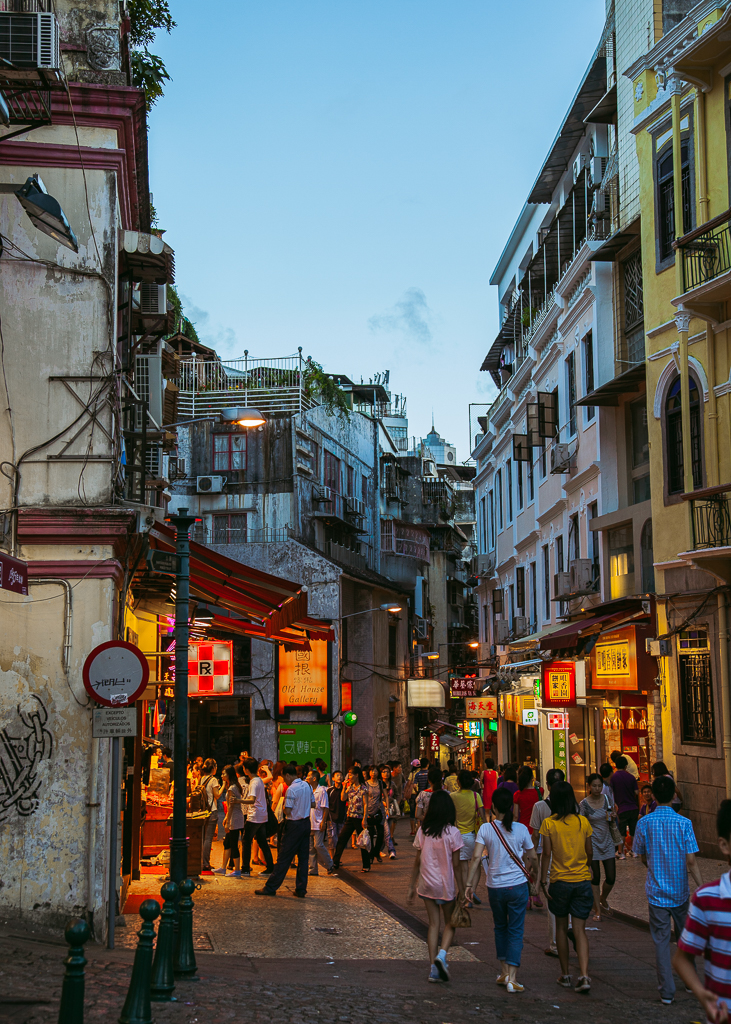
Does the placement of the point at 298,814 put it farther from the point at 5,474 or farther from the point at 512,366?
the point at 512,366

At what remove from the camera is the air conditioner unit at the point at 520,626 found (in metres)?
32.5

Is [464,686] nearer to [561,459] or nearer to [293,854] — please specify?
[561,459]

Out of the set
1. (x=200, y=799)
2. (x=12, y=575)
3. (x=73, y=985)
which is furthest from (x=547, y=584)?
(x=73, y=985)

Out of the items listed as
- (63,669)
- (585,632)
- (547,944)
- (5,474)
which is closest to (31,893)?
(63,669)

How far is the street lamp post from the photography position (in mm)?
10688

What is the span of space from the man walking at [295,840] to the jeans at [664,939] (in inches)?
272

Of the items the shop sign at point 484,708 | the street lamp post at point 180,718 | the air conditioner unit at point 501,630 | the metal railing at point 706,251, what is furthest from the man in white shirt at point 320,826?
the air conditioner unit at point 501,630

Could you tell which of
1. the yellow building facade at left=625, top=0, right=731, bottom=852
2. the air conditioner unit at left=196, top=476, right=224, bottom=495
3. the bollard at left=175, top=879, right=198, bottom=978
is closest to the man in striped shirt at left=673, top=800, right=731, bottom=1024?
the bollard at left=175, top=879, right=198, bottom=978

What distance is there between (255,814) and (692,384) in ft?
33.8

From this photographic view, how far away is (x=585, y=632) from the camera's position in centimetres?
2111

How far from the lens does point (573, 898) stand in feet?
30.1

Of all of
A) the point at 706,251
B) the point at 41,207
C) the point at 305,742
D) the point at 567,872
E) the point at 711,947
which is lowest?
the point at 305,742

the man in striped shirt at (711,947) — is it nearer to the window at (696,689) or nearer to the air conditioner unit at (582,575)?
the window at (696,689)

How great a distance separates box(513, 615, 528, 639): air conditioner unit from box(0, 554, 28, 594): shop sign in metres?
24.2
